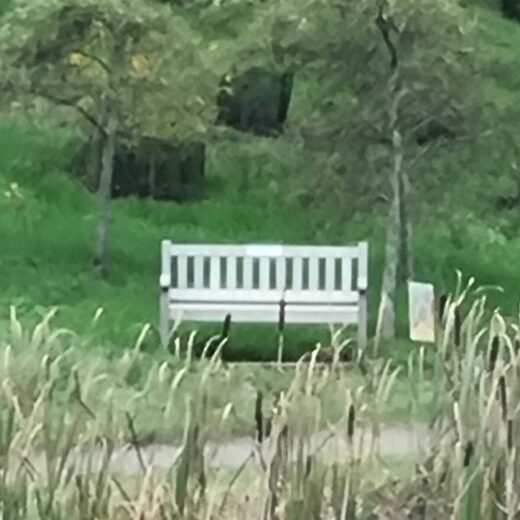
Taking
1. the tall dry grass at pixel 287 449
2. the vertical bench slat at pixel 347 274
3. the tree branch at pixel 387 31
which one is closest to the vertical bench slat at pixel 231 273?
the vertical bench slat at pixel 347 274

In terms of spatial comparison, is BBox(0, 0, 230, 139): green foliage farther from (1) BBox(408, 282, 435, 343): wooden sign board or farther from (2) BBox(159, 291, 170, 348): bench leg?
(1) BBox(408, 282, 435, 343): wooden sign board

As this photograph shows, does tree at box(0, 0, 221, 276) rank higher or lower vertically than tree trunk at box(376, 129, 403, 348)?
higher

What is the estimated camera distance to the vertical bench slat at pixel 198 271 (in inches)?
370

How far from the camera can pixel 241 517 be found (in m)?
4.49

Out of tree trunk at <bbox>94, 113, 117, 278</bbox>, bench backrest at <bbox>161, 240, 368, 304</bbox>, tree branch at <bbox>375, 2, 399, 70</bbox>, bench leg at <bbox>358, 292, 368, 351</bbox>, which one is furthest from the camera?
tree trunk at <bbox>94, 113, 117, 278</bbox>

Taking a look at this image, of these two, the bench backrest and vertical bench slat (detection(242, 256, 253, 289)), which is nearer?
the bench backrest

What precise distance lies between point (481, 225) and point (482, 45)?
1.86m

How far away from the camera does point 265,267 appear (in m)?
9.44

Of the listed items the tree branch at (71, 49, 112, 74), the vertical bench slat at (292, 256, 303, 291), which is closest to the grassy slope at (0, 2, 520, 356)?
the vertical bench slat at (292, 256, 303, 291)

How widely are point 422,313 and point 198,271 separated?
4.31 meters

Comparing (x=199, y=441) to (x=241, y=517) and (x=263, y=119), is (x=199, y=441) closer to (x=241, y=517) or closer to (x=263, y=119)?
(x=241, y=517)

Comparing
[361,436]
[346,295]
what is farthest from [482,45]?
[361,436]

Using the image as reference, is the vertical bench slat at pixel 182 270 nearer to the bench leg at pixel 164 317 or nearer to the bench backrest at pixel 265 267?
the bench backrest at pixel 265 267

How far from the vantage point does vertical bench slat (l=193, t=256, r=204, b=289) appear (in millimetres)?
9391
